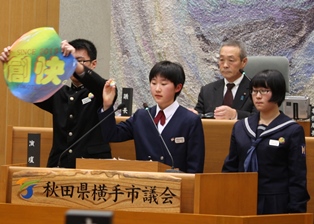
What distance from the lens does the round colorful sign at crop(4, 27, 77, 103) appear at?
350 cm

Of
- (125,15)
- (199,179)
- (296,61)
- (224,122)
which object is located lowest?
(199,179)

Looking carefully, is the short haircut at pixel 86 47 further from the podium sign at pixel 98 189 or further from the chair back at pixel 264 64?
the chair back at pixel 264 64

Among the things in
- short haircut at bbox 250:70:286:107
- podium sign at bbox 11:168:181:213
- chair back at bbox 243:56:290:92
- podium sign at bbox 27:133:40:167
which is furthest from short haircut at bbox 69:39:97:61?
chair back at bbox 243:56:290:92

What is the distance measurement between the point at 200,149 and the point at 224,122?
0.71m

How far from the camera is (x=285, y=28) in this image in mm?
7121

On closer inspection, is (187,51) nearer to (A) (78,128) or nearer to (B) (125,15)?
(B) (125,15)

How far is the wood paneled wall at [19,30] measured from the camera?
657cm

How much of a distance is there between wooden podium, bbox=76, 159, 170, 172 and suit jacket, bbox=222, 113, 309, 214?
585mm

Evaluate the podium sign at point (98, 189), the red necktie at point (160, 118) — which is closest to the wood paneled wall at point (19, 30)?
the red necktie at point (160, 118)

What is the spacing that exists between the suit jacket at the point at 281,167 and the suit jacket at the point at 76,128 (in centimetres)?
85

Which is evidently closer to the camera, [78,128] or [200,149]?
[200,149]

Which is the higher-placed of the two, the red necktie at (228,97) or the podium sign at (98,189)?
the red necktie at (228,97)

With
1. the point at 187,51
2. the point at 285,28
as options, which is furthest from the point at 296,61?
the point at 187,51

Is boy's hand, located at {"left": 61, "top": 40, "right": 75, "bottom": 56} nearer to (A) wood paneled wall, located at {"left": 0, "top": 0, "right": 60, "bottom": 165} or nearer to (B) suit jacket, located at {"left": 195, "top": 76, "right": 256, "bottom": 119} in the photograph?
(B) suit jacket, located at {"left": 195, "top": 76, "right": 256, "bottom": 119}
